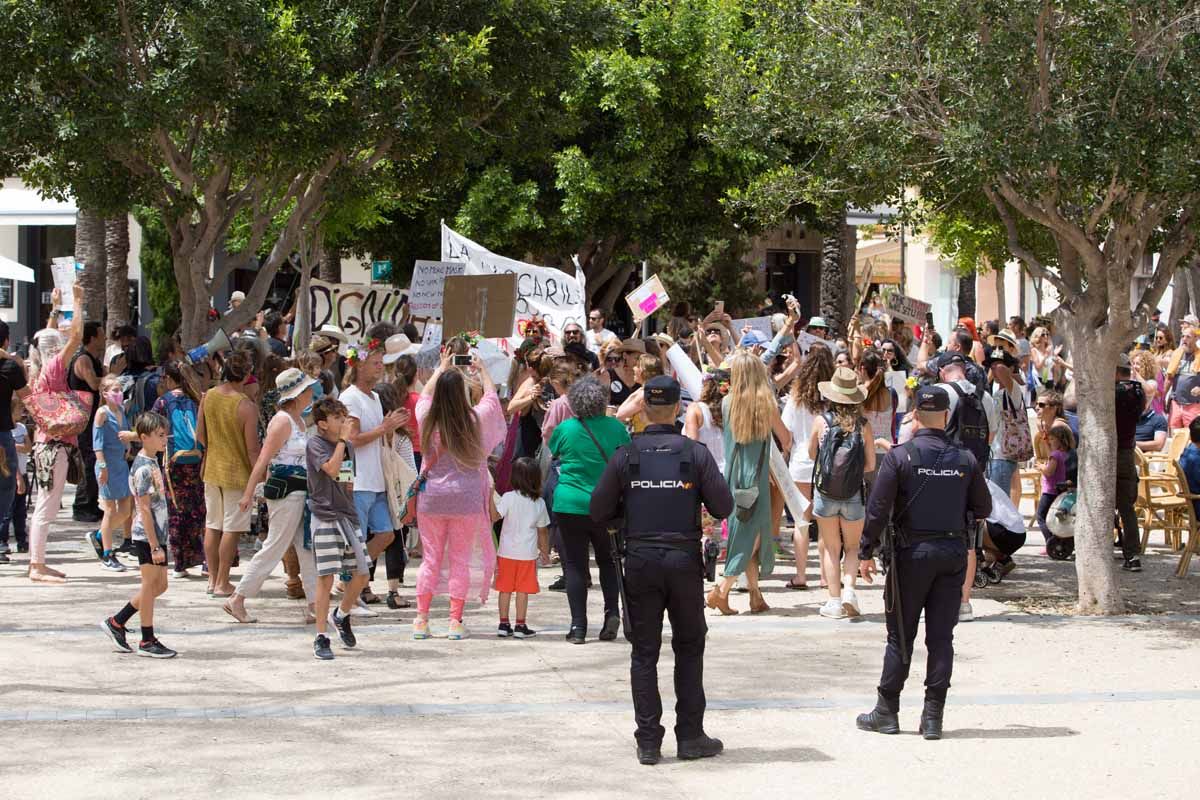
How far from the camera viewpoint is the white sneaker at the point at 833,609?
35.7ft

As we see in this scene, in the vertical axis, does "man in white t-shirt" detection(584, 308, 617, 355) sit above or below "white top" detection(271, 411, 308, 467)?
above

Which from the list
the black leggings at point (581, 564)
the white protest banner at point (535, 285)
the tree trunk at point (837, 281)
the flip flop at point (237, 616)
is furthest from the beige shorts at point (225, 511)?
the tree trunk at point (837, 281)

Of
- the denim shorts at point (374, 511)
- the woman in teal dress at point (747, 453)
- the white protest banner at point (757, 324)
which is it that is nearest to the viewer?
the denim shorts at point (374, 511)

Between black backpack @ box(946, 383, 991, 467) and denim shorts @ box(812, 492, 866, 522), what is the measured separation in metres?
1.00

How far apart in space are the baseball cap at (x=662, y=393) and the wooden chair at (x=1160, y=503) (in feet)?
23.8

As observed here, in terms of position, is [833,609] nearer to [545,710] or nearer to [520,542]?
[520,542]

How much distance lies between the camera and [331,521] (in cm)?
941

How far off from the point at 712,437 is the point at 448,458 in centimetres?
274

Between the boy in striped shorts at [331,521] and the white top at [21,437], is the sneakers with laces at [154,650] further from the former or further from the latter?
the white top at [21,437]

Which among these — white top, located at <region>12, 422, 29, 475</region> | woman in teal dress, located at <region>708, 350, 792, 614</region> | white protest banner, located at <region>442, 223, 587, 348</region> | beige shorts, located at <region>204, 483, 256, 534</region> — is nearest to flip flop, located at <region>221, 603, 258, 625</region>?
beige shorts, located at <region>204, 483, 256, 534</region>

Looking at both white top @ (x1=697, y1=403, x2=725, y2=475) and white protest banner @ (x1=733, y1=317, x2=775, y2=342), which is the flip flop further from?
white protest banner @ (x1=733, y1=317, x2=775, y2=342)

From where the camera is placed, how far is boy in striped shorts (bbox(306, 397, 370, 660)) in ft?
30.7

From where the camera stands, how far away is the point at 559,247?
26672mm

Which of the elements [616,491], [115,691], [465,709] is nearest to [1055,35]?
[616,491]
